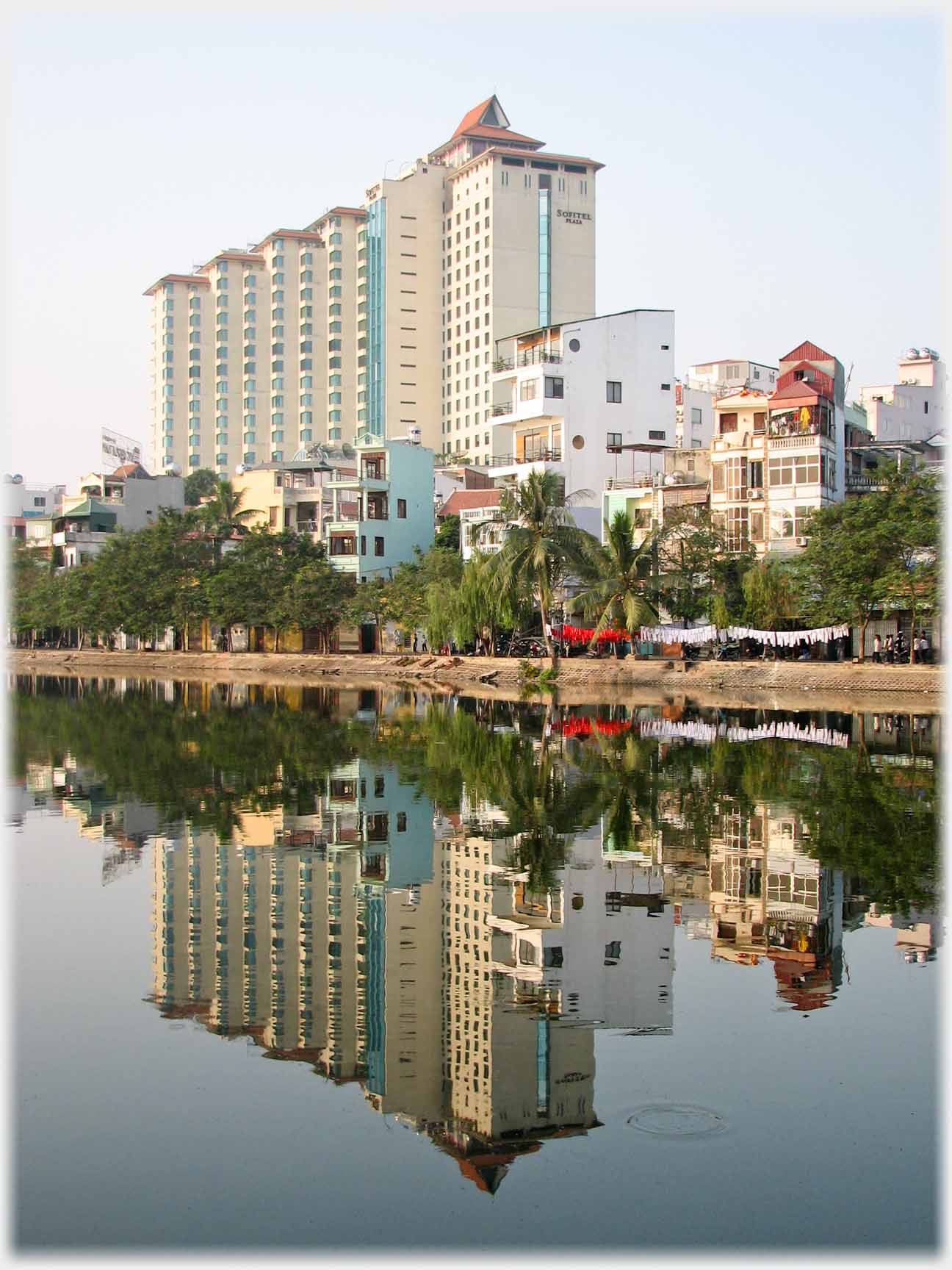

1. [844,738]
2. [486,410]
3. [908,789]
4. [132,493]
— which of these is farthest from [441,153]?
[908,789]

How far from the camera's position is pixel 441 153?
389ft

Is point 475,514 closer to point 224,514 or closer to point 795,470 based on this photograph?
point 224,514

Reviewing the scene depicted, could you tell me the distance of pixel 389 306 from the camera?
11644 cm

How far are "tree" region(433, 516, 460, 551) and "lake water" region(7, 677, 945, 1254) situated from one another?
48.5 meters

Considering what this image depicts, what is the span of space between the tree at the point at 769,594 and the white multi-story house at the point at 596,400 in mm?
14520

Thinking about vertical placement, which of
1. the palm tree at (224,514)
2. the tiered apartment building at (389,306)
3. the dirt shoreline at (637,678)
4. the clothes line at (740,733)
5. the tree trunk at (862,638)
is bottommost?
the clothes line at (740,733)

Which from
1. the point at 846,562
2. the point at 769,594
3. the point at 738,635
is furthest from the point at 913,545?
the point at 738,635

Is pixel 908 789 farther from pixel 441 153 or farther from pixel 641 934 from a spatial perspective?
pixel 441 153

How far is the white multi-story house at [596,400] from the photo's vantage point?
62.6 metres

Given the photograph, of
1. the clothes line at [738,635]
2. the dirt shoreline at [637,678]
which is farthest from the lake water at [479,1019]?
the clothes line at [738,635]

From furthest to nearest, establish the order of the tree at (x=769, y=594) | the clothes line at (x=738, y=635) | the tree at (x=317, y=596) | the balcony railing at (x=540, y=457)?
the tree at (x=317, y=596)
the balcony railing at (x=540, y=457)
the tree at (x=769, y=594)
the clothes line at (x=738, y=635)

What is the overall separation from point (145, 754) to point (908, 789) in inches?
583

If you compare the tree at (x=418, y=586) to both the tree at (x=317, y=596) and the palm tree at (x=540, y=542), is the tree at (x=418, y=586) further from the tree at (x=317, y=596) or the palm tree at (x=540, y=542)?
the palm tree at (x=540, y=542)

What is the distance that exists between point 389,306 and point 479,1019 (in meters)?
111
